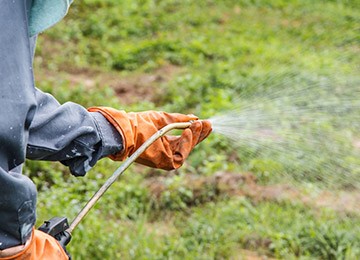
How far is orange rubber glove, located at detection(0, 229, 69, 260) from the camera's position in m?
2.22

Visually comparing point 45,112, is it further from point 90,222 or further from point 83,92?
point 83,92

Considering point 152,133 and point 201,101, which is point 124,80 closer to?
point 201,101

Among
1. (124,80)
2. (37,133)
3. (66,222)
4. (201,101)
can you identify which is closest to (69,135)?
(37,133)

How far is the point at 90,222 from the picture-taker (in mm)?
4316

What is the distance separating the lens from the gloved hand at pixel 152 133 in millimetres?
2645

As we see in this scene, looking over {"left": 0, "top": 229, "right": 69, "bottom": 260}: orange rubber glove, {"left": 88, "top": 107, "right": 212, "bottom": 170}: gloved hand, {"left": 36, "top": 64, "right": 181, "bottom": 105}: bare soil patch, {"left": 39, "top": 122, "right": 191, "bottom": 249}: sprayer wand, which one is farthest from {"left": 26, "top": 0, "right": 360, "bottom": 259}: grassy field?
{"left": 0, "top": 229, "right": 69, "bottom": 260}: orange rubber glove

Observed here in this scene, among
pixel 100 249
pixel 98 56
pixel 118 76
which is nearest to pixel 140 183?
pixel 100 249

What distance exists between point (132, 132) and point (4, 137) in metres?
0.76

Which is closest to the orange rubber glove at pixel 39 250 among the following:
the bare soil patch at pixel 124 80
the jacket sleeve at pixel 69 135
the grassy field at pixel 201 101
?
the jacket sleeve at pixel 69 135

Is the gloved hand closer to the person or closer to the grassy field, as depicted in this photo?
the person

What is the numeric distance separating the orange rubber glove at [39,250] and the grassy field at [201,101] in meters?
1.70

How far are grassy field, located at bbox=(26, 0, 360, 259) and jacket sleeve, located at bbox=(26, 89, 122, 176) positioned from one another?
1.62 meters

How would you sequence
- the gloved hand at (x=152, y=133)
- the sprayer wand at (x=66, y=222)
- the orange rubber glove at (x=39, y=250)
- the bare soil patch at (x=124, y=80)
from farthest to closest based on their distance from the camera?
the bare soil patch at (x=124, y=80) → the gloved hand at (x=152, y=133) → the sprayer wand at (x=66, y=222) → the orange rubber glove at (x=39, y=250)

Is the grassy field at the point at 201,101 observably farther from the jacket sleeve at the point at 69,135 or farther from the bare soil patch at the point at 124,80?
the jacket sleeve at the point at 69,135
